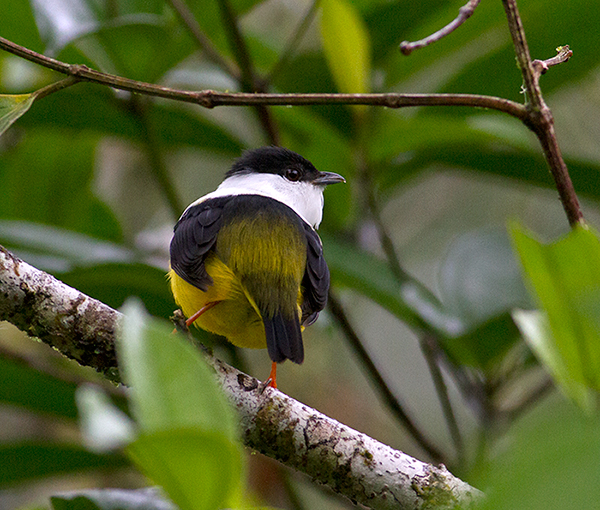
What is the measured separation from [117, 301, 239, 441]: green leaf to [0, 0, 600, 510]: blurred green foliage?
1.71 metres

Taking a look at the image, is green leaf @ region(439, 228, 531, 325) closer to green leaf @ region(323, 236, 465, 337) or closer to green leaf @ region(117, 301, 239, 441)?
green leaf @ region(323, 236, 465, 337)

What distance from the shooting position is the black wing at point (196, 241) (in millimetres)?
1983

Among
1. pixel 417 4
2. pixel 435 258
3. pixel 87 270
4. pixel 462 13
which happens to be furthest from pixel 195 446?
pixel 435 258

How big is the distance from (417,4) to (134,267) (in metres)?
1.50

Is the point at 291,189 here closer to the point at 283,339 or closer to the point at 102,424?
the point at 283,339

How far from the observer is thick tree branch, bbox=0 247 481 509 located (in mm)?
1363

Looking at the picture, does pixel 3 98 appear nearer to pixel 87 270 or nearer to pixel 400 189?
pixel 87 270

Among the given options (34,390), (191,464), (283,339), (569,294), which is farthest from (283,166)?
(191,464)

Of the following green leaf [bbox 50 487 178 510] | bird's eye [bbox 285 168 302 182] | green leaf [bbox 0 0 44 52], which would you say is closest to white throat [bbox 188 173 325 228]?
bird's eye [bbox 285 168 302 182]

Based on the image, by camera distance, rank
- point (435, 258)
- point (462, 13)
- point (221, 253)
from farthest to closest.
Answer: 1. point (435, 258)
2. point (221, 253)
3. point (462, 13)

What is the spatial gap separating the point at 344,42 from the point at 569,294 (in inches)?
70.3

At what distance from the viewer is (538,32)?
110 inches

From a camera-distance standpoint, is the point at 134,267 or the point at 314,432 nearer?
the point at 314,432

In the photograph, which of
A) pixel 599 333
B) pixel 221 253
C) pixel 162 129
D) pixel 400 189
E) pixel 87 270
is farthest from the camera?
pixel 400 189
